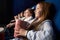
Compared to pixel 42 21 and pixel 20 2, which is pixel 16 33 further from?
pixel 20 2

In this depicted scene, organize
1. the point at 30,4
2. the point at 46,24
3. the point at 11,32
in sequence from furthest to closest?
1. the point at 30,4
2. the point at 11,32
3. the point at 46,24

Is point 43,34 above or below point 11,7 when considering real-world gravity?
below

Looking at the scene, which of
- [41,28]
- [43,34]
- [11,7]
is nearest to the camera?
[43,34]

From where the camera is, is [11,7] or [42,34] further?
[11,7]

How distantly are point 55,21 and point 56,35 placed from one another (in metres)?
0.13

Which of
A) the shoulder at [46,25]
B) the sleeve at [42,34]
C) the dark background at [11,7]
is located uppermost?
the dark background at [11,7]

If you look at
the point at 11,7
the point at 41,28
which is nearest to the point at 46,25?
the point at 41,28

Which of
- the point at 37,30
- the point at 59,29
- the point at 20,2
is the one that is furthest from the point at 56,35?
the point at 20,2

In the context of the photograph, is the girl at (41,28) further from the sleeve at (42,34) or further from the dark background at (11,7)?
the dark background at (11,7)

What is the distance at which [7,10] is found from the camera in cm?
230

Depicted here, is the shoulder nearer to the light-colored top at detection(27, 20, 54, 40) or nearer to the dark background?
the light-colored top at detection(27, 20, 54, 40)

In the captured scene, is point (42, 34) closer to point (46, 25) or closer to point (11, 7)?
point (46, 25)

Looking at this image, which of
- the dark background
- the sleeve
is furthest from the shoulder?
the dark background

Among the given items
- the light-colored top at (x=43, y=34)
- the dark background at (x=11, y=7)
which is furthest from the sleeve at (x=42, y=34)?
the dark background at (x=11, y=7)
